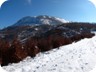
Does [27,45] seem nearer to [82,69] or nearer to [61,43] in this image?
[61,43]

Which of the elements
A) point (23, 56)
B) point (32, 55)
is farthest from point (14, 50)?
point (32, 55)

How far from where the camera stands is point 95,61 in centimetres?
1192

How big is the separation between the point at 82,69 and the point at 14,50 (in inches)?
222

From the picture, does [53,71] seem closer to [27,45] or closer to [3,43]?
[3,43]

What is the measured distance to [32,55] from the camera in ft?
52.1

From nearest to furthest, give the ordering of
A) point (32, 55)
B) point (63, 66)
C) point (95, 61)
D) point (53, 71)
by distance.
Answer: point (53, 71)
point (63, 66)
point (95, 61)
point (32, 55)

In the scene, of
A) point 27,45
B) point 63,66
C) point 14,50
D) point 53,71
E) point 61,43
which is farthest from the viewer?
point 61,43

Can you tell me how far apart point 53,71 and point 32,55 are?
20.6 ft

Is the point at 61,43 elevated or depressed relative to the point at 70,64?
depressed

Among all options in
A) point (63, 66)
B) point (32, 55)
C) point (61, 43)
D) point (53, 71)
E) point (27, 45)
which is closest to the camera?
point (53, 71)

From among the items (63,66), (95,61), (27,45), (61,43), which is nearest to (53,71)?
(63,66)

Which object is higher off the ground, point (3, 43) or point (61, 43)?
point (3, 43)

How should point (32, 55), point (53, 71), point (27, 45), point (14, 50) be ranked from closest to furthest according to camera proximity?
1. point (53, 71)
2. point (14, 50)
3. point (32, 55)
4. point (27, 45)

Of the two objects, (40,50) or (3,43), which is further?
(40,50)
